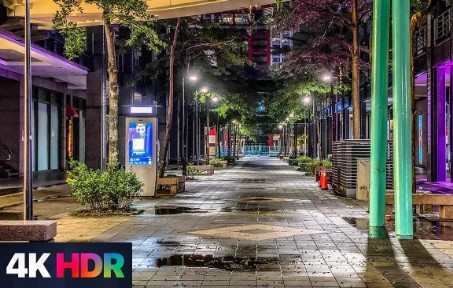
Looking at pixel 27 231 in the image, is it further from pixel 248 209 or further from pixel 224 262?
pixel 248 209

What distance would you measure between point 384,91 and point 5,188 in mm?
17590

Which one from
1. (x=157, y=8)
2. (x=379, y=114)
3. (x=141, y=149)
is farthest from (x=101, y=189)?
(x=379, y=114)

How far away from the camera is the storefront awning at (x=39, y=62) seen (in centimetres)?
2610

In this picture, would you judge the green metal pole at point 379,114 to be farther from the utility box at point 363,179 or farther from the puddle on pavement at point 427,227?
the utility box at point 363,179

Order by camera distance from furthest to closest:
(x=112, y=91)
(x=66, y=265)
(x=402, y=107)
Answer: (x=112, y=91)
(x=402, y=107)
(x=66, y=265)

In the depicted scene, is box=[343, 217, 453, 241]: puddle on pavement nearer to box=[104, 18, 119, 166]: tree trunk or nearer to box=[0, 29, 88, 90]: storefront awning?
box=[104, 18, 119, 166]: tree trunk

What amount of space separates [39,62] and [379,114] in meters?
22.7

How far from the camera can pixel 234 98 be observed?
4447cm

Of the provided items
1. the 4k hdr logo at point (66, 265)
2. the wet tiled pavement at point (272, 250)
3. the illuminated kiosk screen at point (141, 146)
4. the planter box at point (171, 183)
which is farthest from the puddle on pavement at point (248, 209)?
the 4k hdr logo at point (66, 265)

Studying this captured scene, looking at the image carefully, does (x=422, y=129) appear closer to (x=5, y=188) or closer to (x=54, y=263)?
(x=5, y=188)

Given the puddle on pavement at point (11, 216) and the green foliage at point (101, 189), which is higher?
the green foliage at point (101, 189)

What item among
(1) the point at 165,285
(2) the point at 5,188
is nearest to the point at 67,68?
(2) the point at 5,188

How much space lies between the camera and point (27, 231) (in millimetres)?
8633

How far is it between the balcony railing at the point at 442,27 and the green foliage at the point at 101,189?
17399 millimetres
